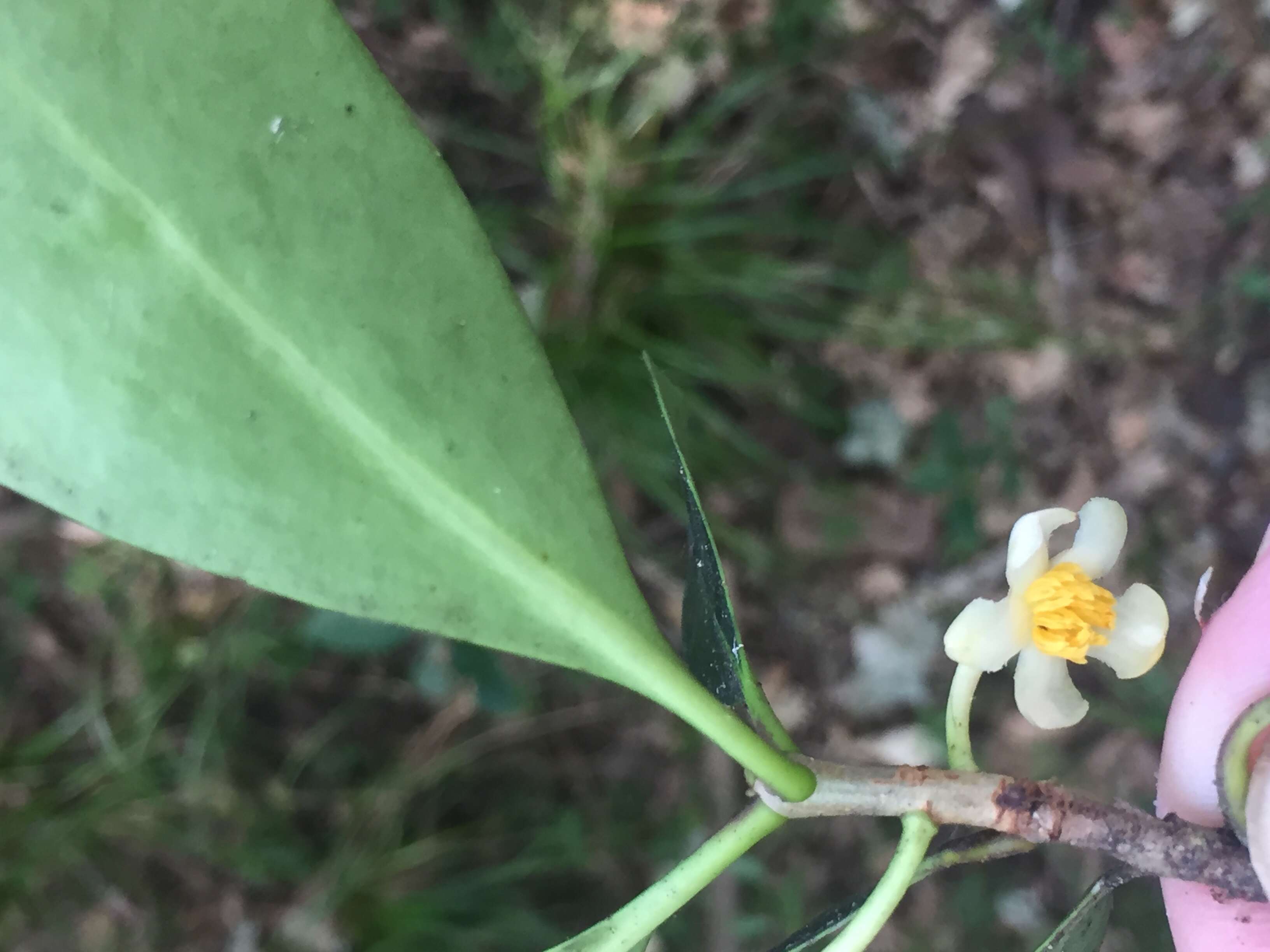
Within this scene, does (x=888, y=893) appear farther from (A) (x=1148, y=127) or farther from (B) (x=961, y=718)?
(A) (x=1148, y=127)

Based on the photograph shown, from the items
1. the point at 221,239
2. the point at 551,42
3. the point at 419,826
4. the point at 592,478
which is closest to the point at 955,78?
the point at 551,42

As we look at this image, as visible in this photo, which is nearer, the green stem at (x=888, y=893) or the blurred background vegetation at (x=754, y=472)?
the green stem at (x=888, y=893)

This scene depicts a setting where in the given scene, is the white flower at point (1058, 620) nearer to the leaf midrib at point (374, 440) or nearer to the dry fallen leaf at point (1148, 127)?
the leaf midrib at point (374, 440)

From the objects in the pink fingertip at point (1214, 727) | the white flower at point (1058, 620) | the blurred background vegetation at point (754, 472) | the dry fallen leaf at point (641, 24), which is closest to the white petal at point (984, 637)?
the white flower at point (1058, 620)

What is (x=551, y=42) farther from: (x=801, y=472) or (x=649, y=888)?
(x=649, y=888)

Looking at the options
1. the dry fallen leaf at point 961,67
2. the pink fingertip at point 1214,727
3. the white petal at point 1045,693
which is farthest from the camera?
the dry fallen leaf at point 961,67

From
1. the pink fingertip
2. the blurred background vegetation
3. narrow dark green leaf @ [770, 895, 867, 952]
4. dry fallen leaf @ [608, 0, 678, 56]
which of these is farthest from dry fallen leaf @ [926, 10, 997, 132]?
narrow dark green leaf @ [770, 895, 867, 952]

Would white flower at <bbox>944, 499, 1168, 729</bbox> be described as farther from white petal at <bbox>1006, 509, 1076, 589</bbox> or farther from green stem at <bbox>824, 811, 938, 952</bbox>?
green stem at <bbox>824, 811, 938, 952</bbox>
